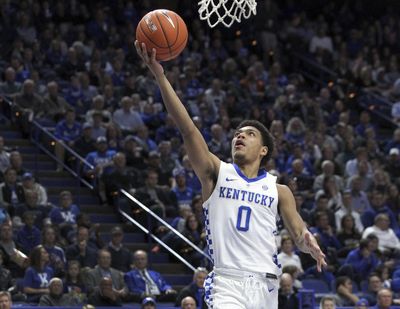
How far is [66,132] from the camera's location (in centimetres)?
1889

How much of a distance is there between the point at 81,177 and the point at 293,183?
12.0 ft

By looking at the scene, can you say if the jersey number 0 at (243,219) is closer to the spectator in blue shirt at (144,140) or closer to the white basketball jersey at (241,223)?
the white basketball jersey at (241,223)

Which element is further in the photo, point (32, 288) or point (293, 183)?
point (293, 183)

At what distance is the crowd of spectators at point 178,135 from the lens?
1555 cm

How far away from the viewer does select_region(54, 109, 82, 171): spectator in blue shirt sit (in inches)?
737

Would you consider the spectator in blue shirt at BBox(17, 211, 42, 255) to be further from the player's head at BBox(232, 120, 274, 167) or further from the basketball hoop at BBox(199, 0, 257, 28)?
the player's head at BBox(232, 120, 274, 167)

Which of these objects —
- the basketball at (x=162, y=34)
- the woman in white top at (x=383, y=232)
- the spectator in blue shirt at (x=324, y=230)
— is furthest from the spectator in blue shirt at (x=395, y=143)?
the basketball at (x=162, y=34)

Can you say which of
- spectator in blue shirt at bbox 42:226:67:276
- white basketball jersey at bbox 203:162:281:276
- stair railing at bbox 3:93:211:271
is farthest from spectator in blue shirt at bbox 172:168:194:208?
white basketball jersey at bbox 203:162:281:276

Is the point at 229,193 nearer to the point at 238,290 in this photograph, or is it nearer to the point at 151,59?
the point at 238,290

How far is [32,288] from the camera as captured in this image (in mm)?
14500

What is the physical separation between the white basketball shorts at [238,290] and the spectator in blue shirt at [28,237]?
8.26 m

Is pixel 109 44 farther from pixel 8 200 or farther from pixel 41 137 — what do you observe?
pixel 8 200

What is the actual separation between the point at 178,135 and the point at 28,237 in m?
5.12

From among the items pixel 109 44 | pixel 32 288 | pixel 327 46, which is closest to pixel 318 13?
pixel 327 46
